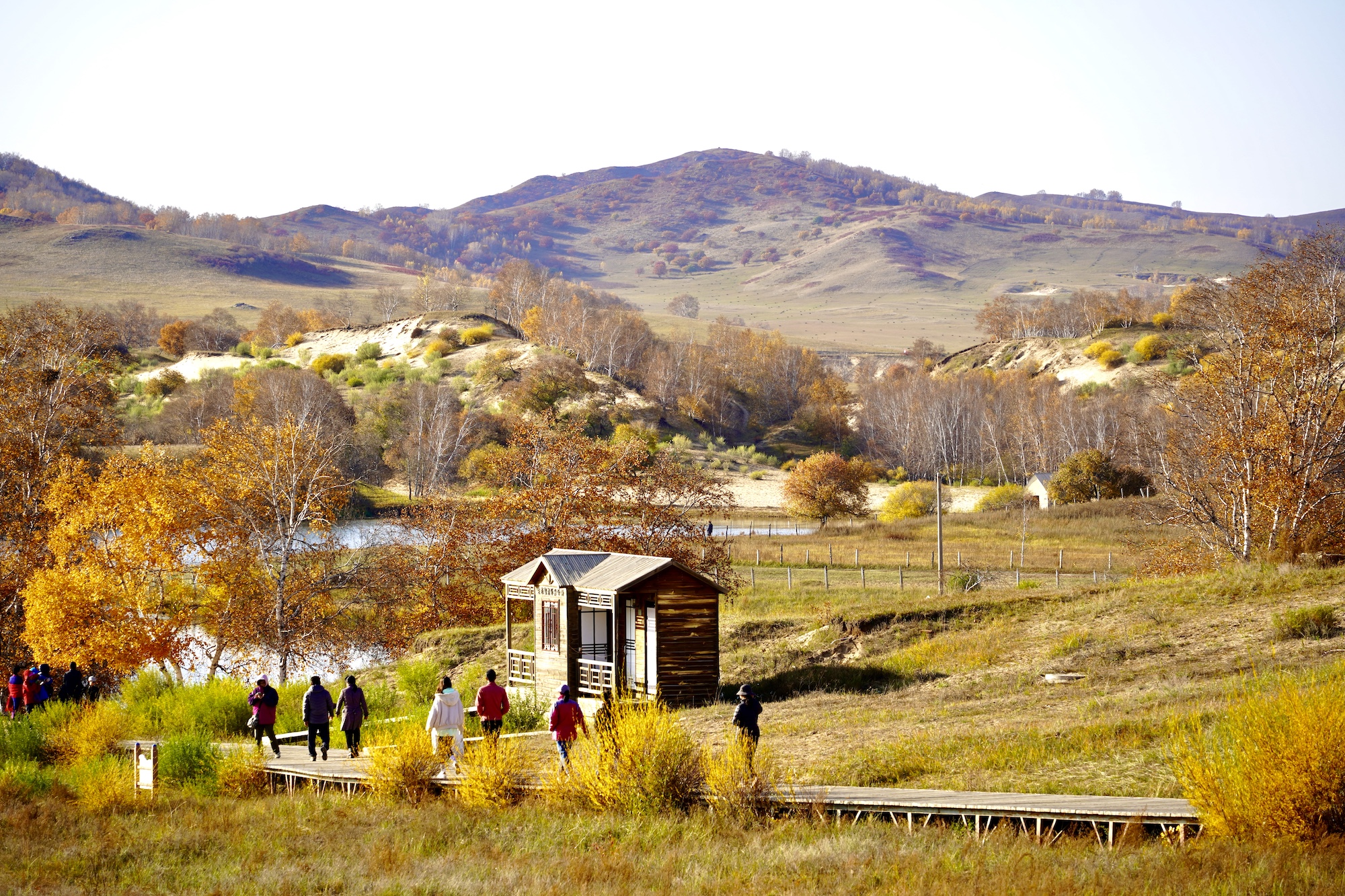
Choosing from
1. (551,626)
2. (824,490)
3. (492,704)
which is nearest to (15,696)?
(551,626)

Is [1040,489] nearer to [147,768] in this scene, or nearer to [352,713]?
[352,713]

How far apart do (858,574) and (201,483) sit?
933 inches

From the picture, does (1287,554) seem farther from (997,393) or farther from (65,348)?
(997,393)

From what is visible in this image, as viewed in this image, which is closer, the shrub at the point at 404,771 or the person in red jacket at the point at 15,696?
the shrub at the point at 404,771

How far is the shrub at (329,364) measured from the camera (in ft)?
336

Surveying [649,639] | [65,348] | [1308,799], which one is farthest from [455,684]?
[1308,799]

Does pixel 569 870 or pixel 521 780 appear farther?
pixel 521 780

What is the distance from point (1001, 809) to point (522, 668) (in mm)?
15707

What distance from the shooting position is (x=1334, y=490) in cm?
3056

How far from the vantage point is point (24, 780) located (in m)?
19.3

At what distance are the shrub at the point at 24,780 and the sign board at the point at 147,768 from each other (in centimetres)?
178

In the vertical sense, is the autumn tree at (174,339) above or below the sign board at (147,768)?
above

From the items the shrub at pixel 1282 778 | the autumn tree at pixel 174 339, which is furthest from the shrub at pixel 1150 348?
the autumn tree at pixel 174 339

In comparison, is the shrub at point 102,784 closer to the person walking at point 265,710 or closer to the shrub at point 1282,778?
the person walking at point 265,710
